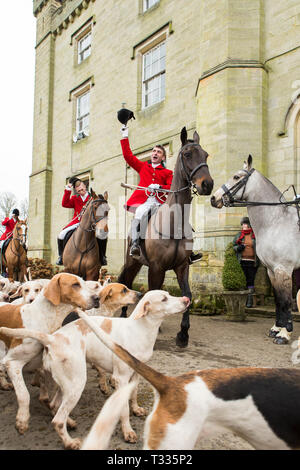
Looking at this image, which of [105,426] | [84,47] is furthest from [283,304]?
[84,47]

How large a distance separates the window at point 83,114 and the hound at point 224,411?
15.3 metres

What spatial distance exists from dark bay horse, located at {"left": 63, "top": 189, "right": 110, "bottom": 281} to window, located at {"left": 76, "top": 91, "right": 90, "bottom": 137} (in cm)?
1046

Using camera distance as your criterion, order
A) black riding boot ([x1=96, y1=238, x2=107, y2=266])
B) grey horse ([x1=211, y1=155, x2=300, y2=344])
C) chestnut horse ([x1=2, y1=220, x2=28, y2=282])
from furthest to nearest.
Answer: chestnut horse ([x1=2, y1=220, x2=28, y2=282]), black riding boot ([x1=96, y1=238, x2=107, y2=266]), grey horse ([x1=211, y1=155, x2=300, y2=344])

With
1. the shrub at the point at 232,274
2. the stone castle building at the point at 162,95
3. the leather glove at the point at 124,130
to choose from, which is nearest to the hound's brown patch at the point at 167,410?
the leather glove at the point at 124,130

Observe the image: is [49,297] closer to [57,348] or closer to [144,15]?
[57,348]

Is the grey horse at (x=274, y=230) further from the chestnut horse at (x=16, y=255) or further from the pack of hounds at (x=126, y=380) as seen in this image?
the chestnut horse at (x=16, y=255)

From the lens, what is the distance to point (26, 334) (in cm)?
230

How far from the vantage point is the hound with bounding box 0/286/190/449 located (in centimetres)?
228

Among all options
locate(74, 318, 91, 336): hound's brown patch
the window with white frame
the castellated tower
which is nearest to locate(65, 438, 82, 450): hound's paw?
locate(74, 318, 91, 336): hound's brown patch

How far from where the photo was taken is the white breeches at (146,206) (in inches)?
216

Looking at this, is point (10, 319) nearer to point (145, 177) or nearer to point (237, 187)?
point (145, 177)

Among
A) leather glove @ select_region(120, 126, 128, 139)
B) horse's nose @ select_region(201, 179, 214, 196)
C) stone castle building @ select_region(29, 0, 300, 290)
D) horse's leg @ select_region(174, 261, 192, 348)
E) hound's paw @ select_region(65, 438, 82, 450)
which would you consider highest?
stone castle building @ select_region(29, 0, 300, 290)

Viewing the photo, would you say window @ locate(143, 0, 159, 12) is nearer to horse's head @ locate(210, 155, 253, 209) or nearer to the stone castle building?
the stone castle building
